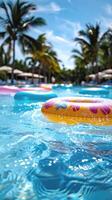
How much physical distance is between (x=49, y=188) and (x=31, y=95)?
8702 millimetres

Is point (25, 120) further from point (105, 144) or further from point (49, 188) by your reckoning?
point (49, 188)

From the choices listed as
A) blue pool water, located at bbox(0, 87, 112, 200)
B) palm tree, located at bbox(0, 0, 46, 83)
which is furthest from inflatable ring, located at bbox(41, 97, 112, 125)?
palm tree, located at bbox(0, 0, 46, 83)

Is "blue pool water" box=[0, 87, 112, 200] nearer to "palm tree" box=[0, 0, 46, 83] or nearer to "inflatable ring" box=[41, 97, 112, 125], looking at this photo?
"inflatable ring" box=[41, 97, 112, 125]

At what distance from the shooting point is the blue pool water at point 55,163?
3.05 meters

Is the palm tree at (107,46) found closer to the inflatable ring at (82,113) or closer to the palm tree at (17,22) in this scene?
the palm tree at (17,22)

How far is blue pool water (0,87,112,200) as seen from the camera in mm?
3048

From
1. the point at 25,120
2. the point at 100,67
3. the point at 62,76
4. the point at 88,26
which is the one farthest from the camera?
the point at 62,76

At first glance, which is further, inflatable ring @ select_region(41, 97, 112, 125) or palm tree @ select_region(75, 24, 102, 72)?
palm tree @ select_region(75, 24, 102, 72)

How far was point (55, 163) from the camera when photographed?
3891mm

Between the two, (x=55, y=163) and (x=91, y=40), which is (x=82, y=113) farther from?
(x=91, y=40)

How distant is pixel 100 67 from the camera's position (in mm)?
44062

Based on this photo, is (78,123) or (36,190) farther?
(78,123)

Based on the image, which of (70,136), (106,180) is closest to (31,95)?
(70,136)

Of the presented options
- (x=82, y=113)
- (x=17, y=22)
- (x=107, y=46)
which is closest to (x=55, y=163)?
(x=82, y=113)
